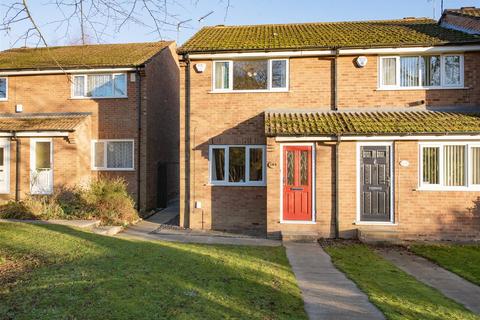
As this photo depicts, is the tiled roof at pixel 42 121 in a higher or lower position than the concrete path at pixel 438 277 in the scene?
higher

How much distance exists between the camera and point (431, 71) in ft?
37.4

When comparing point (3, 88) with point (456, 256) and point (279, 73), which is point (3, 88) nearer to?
point (279, 73)

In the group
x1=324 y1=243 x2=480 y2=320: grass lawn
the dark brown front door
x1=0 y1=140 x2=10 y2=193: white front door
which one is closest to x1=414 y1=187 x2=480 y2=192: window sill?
the dark brown front door

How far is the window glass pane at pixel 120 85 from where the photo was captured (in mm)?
14297

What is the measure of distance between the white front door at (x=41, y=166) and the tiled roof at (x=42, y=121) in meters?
0.61

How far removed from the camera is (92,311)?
165 inches

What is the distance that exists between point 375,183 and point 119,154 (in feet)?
32.6

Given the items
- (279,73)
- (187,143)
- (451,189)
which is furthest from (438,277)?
(187,143)

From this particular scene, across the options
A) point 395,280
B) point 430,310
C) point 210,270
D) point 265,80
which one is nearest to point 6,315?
point 210,270

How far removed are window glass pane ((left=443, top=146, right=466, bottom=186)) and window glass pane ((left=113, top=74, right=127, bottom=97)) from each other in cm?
1185

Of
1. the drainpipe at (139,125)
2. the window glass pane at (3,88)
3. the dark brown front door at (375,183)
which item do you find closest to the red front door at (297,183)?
the dark brown front door at (375,183)

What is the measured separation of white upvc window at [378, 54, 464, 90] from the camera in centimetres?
1130

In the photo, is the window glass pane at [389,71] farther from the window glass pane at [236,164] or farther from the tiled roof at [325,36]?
the window glass pane at [236,164]

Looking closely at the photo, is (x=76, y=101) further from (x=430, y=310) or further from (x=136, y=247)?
(x=430, y=310)
